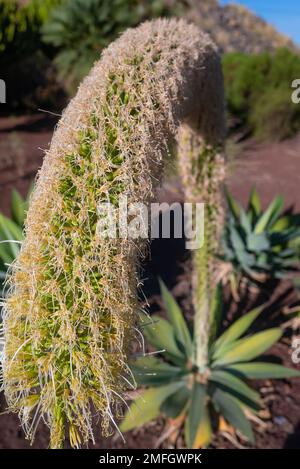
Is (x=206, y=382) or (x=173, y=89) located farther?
(x=206, y=382)

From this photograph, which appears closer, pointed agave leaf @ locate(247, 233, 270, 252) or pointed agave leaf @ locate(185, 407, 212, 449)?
pointed agave leaf @ locate(185, 407, 212, 449)

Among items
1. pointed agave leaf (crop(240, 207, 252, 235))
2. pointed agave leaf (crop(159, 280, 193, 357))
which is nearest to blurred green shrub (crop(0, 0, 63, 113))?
pointed agave leaf (crop(240, 207, 252, 235))

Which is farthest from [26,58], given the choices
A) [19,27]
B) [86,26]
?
[86,26]

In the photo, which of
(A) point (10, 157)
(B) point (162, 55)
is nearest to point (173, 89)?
(B) point (162, 55)

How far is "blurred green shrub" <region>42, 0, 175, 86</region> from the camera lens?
10.5 m

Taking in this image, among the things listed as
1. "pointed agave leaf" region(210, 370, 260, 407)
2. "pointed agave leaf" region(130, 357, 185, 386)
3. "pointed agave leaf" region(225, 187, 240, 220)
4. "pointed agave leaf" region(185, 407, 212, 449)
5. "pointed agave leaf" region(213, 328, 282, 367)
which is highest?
"pointed agave leaf" region(225, 187, 240, 220)

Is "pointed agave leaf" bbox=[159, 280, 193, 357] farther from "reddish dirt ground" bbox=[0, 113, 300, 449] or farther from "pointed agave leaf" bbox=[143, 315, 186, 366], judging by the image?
"reddish dirt ground" bbox=[0, 113, 300, 449]

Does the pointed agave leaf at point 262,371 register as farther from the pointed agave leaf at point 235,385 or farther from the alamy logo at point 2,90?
the alamy logo at point 2,90

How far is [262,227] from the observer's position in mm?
4691

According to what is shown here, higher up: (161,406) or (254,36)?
(254,36)

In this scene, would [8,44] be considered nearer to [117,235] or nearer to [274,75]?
[274,75]

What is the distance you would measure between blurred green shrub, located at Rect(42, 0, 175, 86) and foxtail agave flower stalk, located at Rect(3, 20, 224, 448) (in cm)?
987

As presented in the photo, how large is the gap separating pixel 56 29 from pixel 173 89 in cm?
1099

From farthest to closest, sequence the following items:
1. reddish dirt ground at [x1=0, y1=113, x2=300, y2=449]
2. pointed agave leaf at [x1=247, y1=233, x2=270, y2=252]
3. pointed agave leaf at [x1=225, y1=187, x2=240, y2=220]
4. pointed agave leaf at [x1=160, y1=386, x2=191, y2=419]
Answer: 1. pointed agave leaf at [x1=225, y1=187, x2=240, y2=220]
2. pointed agave leaf at [x1=247, y1=233, x2=270, y2=252]
3. reddish dirt ground at [x1=0, y1=113, x2=300, y2=449]
4. pointed agave leaf at [x1=160, y1=386, x2=191, y2=419]
